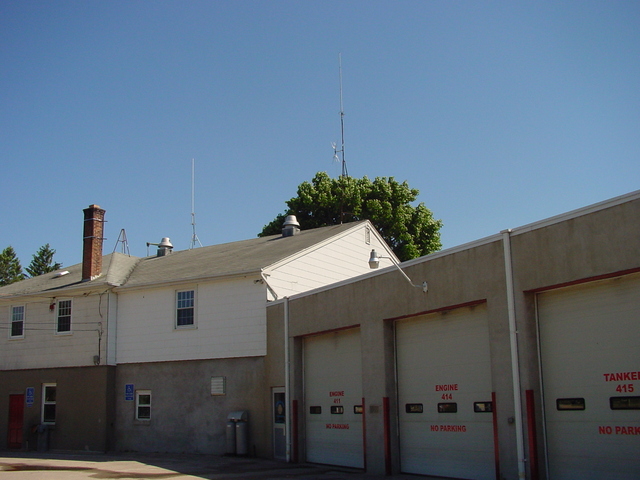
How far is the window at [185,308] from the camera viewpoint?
80.0 feet

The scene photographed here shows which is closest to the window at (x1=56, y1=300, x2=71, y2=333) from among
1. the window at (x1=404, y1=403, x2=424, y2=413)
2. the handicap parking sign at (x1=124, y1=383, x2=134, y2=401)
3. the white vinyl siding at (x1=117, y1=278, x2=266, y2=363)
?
the white vinyl siding at (x1=117, y1=278, x2=266, y2=363)

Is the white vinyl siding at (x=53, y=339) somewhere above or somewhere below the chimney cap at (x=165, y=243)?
below

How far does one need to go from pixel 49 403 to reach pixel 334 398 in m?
13.1

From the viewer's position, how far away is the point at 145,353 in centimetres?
2505

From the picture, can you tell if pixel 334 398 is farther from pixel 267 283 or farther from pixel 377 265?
pixel 377 265

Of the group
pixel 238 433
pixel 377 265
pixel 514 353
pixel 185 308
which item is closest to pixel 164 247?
pixel 185 308

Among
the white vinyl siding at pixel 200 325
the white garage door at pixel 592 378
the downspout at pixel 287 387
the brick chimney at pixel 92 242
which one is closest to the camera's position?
the white garage door at pixel 592 378

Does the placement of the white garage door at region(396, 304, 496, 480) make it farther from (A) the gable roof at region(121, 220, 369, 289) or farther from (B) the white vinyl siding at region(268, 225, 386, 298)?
(A) the gable roof at region(121, 220, 369, 289)

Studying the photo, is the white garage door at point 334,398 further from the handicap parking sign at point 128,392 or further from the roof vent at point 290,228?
the roof vent at point 290,228

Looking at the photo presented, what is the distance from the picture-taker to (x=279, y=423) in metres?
21.2

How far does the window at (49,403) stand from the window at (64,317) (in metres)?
2.11

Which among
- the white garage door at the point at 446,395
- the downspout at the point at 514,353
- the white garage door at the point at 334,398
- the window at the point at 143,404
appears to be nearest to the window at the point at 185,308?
the window at the point at 143,404

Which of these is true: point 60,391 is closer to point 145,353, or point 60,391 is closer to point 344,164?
point 145,353

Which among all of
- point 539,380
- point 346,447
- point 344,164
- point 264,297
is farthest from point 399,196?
point 539,380
